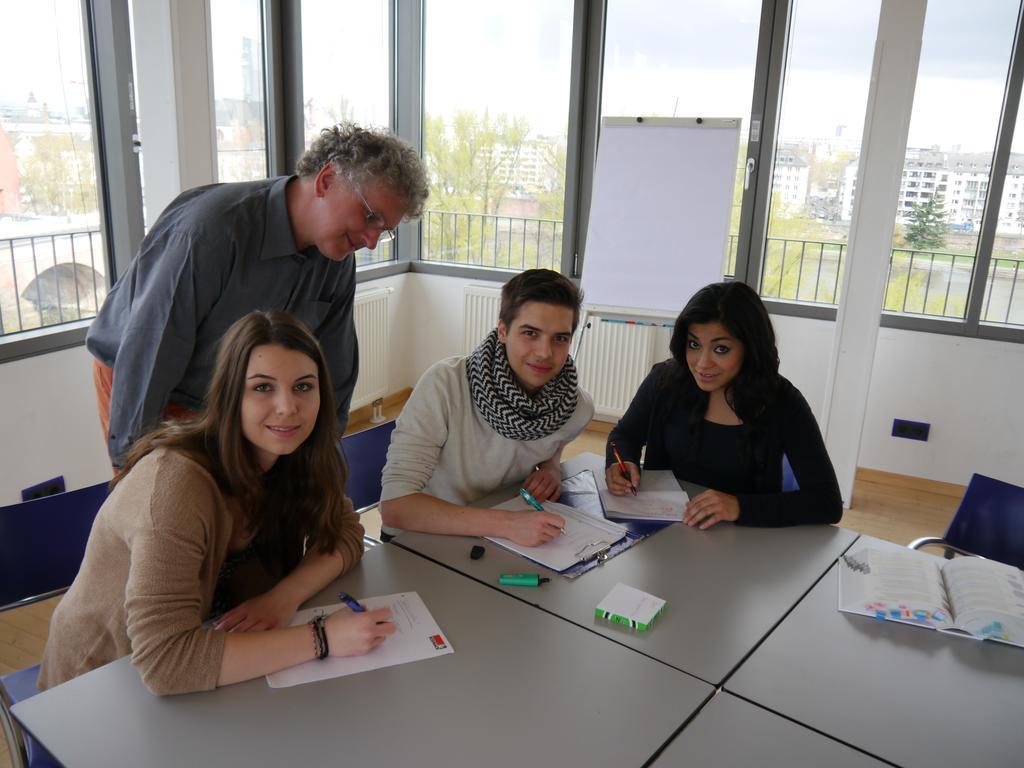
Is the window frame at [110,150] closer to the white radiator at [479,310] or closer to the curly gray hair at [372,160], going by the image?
the curly gray hair at [372,160]

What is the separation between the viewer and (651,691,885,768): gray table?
1110 mm

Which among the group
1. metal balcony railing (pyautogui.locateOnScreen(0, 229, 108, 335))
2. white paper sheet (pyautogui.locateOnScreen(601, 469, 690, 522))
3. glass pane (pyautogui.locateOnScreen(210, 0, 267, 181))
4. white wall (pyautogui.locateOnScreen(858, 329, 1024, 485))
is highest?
glass pane (pyautogui.locateOnScreen(210, 0, 267, 181))

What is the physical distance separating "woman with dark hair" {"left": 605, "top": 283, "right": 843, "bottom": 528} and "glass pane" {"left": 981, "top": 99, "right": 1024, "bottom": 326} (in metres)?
2.42

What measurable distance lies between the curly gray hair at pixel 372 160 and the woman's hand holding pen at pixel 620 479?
804mm

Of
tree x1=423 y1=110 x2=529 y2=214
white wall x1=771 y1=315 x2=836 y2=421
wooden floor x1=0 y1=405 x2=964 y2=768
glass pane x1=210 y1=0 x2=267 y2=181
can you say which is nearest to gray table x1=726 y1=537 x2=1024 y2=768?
wooden floor x1=0 y1=405 x2=964 y2=768

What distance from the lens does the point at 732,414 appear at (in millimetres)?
2129

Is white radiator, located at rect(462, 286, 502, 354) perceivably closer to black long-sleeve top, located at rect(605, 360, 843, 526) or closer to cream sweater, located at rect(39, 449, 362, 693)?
black long-sleeve top, located at rect(605, 360, 843, 526)

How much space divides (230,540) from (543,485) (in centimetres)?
77

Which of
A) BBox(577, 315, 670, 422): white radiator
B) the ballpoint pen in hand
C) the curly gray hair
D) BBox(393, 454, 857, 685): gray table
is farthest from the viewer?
BBox(577, 315, 670, 422): white radiator

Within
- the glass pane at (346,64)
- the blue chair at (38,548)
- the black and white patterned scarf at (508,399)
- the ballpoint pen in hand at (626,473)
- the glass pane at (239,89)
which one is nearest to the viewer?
the blue chair at (38,548)

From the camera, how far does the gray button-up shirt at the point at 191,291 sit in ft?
5.61

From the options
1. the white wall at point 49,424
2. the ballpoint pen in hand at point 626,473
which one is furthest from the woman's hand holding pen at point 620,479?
the white wall at point 49,424

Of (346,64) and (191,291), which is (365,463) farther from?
(346,64)

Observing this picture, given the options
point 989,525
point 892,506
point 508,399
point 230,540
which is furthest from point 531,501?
point 892,506
